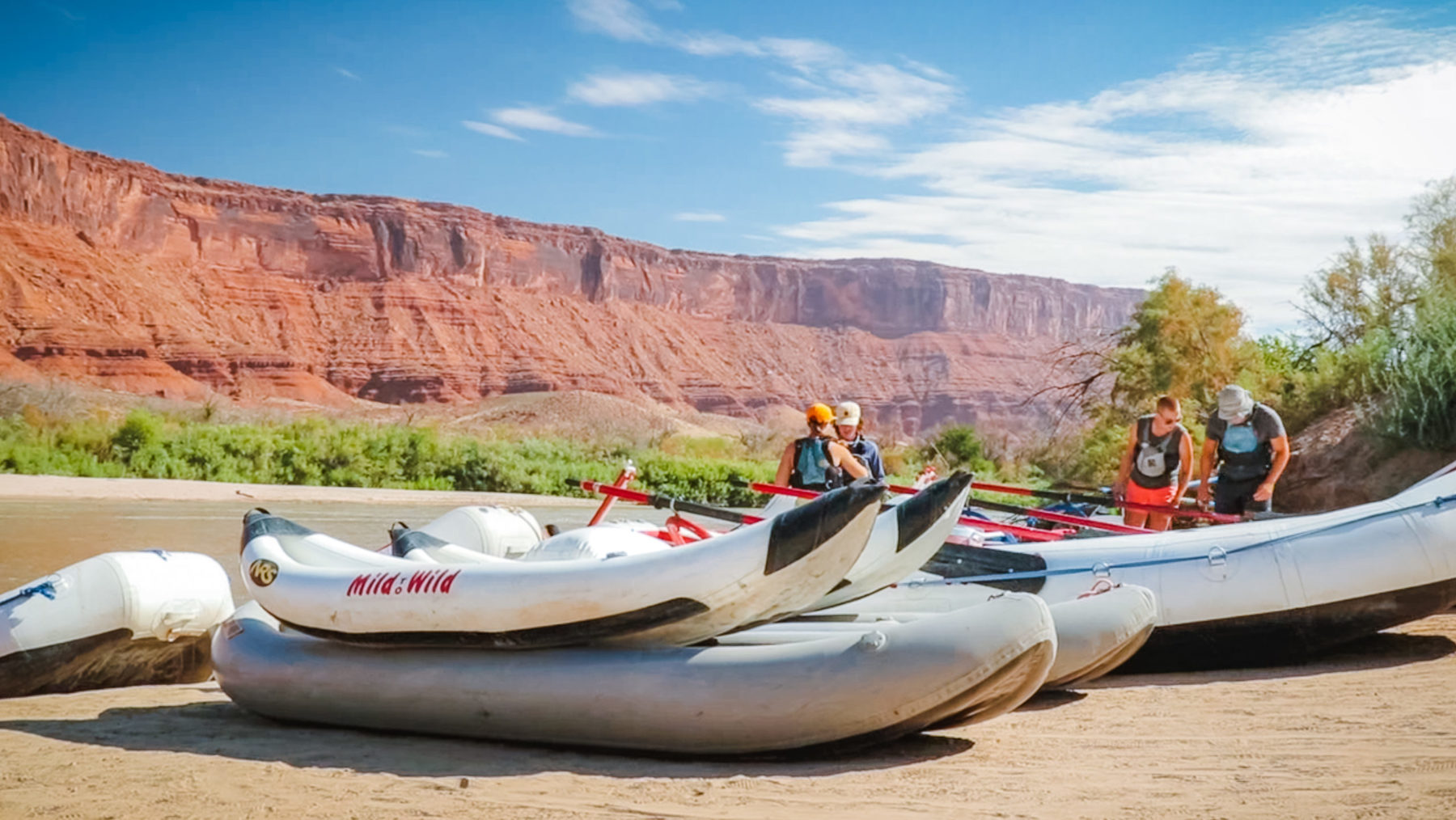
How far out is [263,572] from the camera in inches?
224

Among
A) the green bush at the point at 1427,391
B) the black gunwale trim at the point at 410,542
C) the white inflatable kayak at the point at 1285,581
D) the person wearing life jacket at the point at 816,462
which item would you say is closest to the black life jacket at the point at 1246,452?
the white inflatable kayak at the point at 1285,581

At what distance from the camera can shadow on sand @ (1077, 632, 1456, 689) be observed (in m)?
6.56

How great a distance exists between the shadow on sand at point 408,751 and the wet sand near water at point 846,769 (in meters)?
0.01

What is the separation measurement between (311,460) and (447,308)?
51.4 meters

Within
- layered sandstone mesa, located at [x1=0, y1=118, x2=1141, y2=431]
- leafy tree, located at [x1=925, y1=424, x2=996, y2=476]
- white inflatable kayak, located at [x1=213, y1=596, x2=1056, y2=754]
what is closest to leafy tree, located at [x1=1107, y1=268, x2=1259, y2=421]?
leafy tree, located at [x1=925, y1=424, x2=996, y2=476]

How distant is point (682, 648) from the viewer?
4930mm

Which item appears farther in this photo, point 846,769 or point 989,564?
point 989,564

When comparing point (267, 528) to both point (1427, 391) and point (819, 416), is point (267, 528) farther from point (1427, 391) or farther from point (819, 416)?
point (1427, 391)

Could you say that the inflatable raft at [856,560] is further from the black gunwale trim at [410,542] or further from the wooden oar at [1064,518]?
the wooden oar at [1064,518]

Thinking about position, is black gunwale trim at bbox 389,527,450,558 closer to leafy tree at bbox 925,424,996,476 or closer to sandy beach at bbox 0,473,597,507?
sandy beach at bbox 0,473,597,507

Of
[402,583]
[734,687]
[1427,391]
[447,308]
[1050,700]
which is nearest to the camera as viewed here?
[734,687]

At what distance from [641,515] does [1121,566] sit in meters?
19.5

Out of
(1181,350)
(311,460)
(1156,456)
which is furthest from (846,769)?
(311,460)

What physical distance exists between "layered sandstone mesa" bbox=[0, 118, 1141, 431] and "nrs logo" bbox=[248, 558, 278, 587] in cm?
5737
